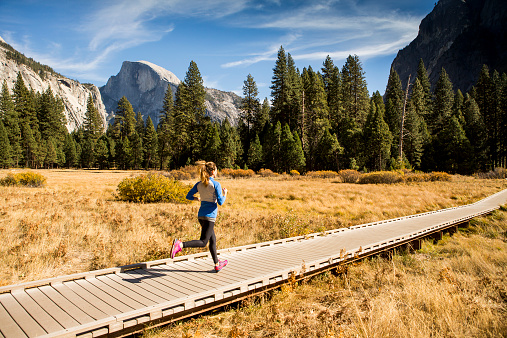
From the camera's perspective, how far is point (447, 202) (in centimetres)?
1709

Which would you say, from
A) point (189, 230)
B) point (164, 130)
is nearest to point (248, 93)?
point (164, 130)

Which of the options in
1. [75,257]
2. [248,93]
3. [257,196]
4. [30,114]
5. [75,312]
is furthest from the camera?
[30,114]

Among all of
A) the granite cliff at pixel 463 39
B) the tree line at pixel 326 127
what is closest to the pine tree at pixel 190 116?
the tree line at pixel 326 127

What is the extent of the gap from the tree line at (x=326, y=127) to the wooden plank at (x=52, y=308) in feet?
127

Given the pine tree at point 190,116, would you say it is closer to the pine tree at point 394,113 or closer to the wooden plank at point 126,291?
the pine tree at point 394,113

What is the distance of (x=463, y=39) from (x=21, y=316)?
133301mm

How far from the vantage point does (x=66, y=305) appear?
3443mm

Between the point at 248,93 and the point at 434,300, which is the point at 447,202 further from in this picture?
the point at 248,93

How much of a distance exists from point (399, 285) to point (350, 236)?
2979mm

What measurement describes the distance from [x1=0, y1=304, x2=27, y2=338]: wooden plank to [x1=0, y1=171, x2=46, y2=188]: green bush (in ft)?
63.6

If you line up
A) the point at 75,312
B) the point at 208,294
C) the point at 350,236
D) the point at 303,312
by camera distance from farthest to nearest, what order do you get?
the point at 350,236
the point at 303,312
the point at 208,294
the point at 75,312

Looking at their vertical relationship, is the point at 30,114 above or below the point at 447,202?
above

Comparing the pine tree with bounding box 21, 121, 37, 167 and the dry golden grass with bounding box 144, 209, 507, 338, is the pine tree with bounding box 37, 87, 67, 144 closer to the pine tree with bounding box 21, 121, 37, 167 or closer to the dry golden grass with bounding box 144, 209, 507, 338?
the pine tree with bounding box 21, 121, 37, 167

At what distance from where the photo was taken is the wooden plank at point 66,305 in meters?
3.11
